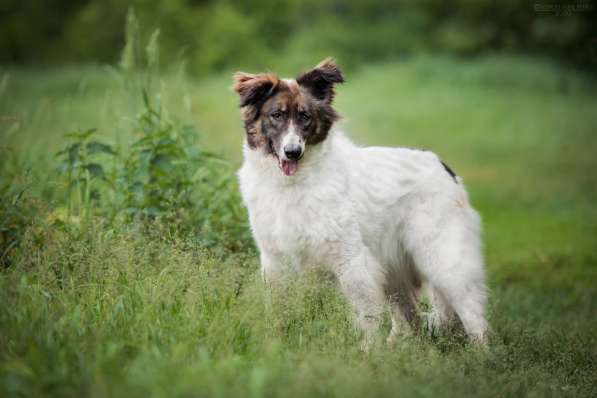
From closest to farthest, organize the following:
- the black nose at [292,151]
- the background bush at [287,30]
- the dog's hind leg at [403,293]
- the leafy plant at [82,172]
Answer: the black nose at [292,151] < the dog's hind leg at [403,293] < the leafy plant at [82,172] < the background bush at [287,30]

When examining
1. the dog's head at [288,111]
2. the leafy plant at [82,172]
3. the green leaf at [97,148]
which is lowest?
the leafy plant at [82,172]

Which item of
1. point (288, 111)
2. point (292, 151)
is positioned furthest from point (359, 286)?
point (288, 111)

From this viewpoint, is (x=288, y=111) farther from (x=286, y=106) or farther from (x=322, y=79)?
(x=322, y=79)

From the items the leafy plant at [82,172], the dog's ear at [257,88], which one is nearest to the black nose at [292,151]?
the dog's ear at [257,88]

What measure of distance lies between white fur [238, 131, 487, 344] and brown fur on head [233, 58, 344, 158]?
12cm

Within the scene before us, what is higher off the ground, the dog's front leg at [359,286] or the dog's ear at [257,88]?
the dog's ear at [257,88]

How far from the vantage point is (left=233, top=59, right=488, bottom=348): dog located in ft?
16.5

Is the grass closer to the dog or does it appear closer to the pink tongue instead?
the dog

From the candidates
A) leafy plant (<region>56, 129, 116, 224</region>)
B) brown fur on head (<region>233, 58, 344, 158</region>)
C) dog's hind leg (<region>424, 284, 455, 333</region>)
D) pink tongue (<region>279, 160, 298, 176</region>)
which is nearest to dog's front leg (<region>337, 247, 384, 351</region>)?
dog's hind leg (<region>424, 284, 455, 333</region>)

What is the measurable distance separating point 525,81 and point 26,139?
874 inches

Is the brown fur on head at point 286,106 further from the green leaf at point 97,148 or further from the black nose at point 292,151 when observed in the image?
the green leaf at point 97,148

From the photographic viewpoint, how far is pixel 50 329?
3.78 metres

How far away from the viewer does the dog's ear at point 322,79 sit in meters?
5.42

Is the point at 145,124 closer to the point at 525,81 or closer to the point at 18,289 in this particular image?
the point at 18,289
